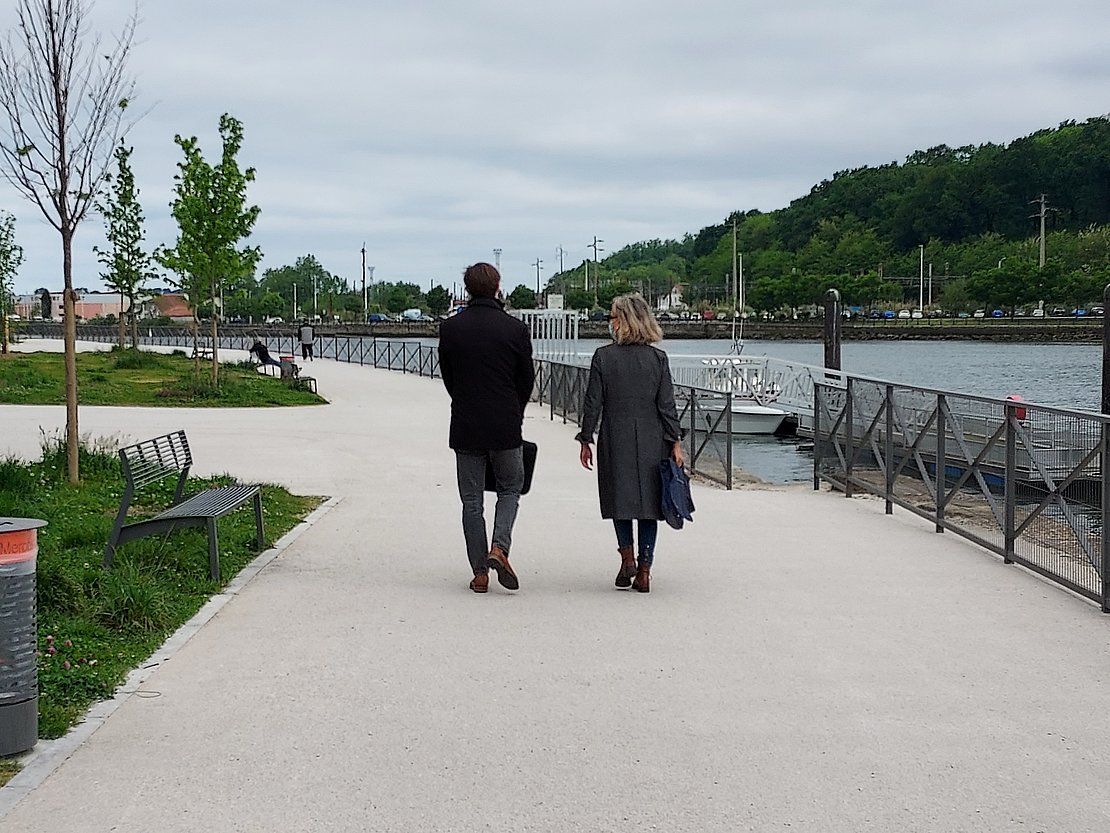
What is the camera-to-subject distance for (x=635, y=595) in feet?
26.3

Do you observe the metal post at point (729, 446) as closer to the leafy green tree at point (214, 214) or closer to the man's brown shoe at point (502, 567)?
the man's brown shoe at point (502, 567)

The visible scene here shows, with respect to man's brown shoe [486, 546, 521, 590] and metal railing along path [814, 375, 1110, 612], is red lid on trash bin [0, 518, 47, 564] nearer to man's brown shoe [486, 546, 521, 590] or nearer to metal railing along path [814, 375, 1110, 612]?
man's brown shoe [486, 546, 521, 590]

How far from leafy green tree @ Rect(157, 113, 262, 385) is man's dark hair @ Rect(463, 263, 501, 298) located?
851 inches

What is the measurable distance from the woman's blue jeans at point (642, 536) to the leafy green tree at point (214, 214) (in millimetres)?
21829

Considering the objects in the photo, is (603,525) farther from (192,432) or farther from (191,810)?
(192,432)

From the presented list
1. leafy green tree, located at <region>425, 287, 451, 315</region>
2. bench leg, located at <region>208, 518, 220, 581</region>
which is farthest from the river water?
leafy green tree, located at <region>425, 287, 451, 315</region>

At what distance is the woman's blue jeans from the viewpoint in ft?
26.1

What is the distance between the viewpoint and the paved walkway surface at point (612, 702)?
445 cm

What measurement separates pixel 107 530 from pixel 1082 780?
671 cm

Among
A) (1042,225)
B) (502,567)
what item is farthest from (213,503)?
(1042,225)

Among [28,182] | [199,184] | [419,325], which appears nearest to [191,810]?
[28,182]

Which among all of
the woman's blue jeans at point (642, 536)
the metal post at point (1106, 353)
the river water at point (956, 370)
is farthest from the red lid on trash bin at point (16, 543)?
the metal post at point (1106, 353)

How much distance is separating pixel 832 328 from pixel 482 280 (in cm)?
2890

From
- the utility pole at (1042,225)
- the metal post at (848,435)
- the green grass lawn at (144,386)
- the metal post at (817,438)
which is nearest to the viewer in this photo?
the metal post at (848,435)
